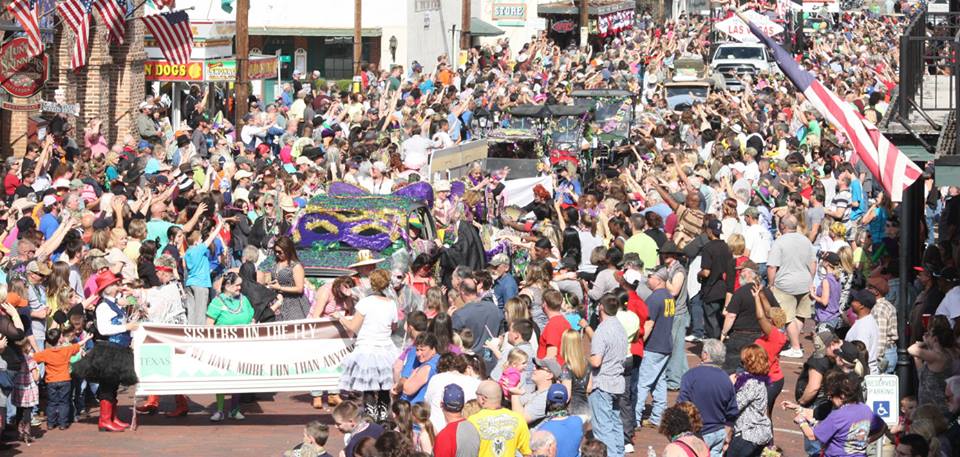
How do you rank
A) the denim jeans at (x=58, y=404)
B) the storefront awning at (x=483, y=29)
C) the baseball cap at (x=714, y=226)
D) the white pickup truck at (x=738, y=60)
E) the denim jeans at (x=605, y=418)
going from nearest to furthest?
the denim jeans at (x=605, y=418)
the denim jeans at (x=58, y=404)
the baseball cap at (x=714, y=226)
the white pickup truck at (x=738, y=60)
the storefront awning at (x=483, y=29)

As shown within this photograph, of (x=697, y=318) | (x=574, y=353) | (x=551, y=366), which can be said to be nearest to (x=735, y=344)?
(x=574, y=353)

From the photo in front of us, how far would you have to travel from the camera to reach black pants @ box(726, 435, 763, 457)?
37.9 feet

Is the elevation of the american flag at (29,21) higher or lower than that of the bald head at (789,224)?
higher

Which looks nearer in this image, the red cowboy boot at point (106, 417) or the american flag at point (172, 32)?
the red cowboy boot at point (106, 417)

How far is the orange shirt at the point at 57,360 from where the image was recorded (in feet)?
44.0

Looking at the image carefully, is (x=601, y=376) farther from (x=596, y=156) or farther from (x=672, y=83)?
(x=672, y=83)

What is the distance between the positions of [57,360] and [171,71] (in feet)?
66.8

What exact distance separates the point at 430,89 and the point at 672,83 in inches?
277

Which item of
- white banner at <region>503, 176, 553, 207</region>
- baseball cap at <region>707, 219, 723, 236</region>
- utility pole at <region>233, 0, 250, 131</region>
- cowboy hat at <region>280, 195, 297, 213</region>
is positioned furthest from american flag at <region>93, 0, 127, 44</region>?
baseball cap at <region>707, 219, 723, 236</region>

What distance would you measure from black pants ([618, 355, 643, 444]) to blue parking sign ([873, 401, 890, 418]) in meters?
2.57

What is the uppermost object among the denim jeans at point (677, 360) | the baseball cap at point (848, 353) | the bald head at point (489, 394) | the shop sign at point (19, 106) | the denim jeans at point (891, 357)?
the shop sign at point (19, 106)

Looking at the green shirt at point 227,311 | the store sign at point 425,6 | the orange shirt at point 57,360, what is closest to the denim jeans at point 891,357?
the green shirt at point 227,311

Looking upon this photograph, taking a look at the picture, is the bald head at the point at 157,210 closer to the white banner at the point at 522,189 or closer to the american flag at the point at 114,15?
the white banner at the point at 522,189

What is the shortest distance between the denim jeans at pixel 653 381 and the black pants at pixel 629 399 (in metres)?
0.06
